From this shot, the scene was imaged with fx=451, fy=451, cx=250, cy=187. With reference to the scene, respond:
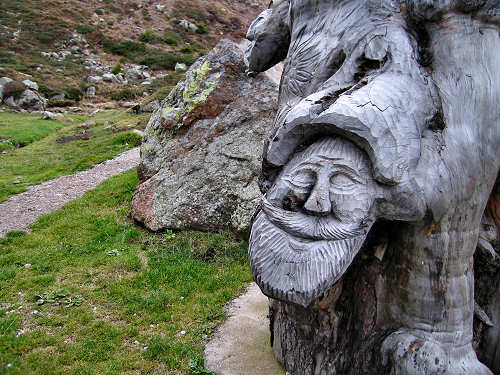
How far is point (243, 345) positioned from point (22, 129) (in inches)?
515

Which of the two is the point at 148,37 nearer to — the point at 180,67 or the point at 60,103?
the point at 180,67

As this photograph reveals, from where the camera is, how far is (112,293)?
3711mm

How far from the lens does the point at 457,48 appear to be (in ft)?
5.81

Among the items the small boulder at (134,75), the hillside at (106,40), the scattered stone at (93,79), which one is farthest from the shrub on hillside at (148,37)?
the scattered stone at (93,79)

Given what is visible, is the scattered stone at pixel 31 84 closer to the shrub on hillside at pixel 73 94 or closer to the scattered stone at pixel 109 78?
the shrub on hillside at pixel 73 94

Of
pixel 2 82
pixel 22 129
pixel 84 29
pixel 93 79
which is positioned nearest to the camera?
pixel 22 129

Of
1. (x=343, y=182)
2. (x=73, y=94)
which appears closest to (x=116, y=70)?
(x=73, y=94)

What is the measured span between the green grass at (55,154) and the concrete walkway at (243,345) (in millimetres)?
5469

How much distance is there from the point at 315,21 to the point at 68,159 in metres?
8.88

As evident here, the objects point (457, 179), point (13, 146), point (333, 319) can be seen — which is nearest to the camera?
point (457, 179)

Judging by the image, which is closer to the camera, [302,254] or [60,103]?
[302,254]

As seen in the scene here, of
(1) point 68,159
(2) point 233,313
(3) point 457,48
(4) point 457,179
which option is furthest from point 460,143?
(1) point 68,159

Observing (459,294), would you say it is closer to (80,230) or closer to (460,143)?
(460,143)

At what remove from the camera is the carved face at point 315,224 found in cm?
161
